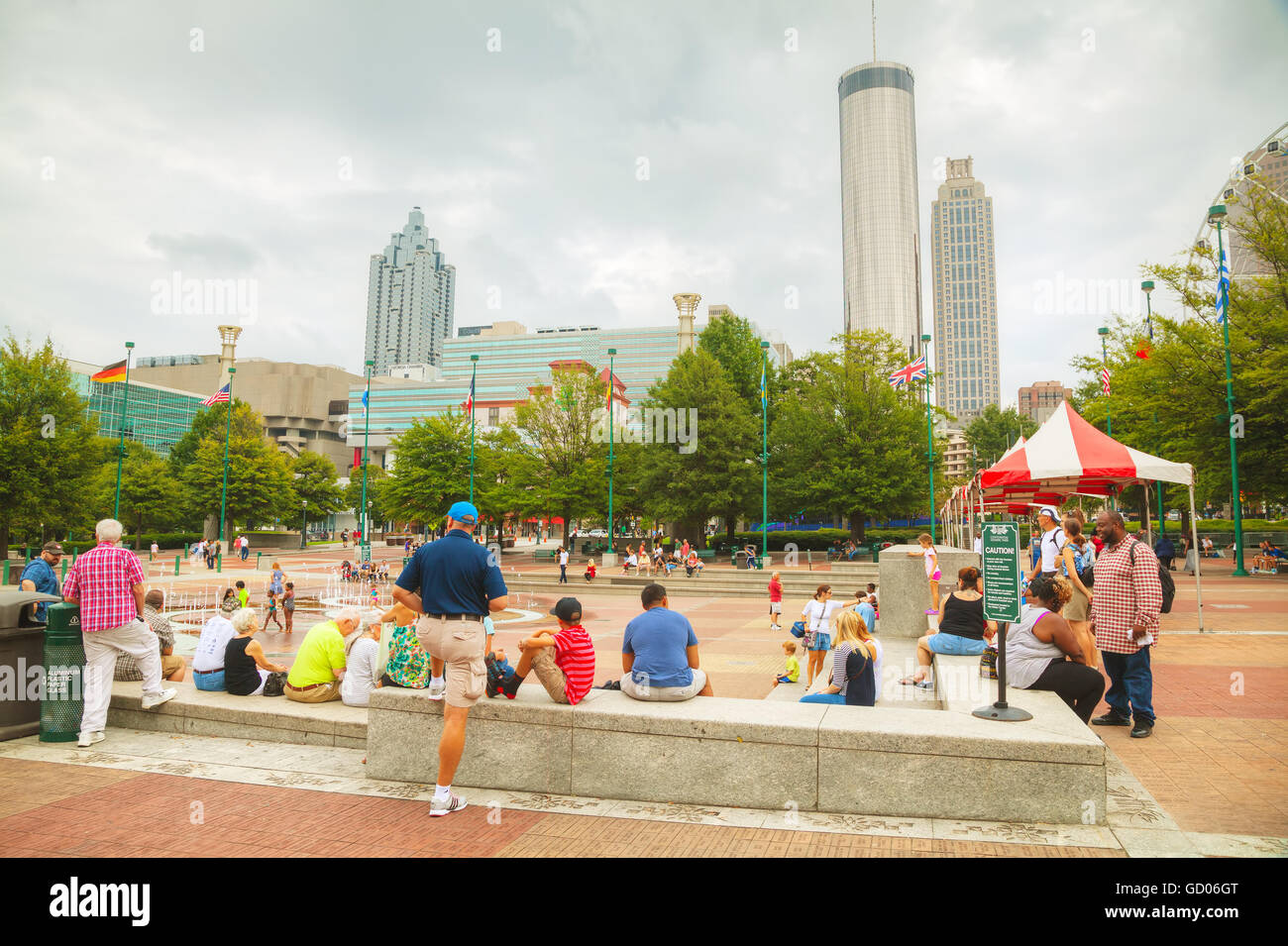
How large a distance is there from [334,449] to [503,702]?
5566 inches

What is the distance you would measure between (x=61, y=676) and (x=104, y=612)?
2.63 ft

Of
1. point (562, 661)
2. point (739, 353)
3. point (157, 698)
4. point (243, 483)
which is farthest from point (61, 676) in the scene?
point (243, 483)

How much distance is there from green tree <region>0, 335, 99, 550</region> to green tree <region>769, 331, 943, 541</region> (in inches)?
1430

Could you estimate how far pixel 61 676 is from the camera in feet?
21.2

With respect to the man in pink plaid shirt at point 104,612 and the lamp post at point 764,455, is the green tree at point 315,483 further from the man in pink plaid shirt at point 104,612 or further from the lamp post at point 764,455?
the man in pink plaid shirt at point 104,612

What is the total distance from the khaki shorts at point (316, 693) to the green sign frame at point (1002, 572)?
5.88m

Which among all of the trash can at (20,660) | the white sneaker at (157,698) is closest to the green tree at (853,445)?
the white sneaker at (157,698)

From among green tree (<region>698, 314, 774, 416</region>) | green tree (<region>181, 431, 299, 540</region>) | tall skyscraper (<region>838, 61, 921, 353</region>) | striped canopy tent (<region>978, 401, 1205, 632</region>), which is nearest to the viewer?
striped canopy tent (<region>978, 401, 1205, 632</region>)

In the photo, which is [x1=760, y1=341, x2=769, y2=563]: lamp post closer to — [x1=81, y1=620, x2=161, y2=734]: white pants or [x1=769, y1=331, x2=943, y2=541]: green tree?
[x1=769, y1=331, x2=943, y2=541]: green tree

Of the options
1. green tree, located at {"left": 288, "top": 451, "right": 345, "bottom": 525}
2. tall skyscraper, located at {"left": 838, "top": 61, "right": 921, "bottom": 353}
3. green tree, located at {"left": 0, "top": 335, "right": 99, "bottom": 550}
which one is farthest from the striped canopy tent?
tall skyscraper, located at {"left": 838, "top": 61, "right": 921, "bottom": 353}

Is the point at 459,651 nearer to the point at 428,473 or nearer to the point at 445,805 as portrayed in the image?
the point at 445,805

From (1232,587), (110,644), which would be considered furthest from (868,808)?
(1232,587)

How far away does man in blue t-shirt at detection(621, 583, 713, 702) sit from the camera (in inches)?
212

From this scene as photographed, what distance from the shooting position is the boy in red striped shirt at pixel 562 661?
515 cm
